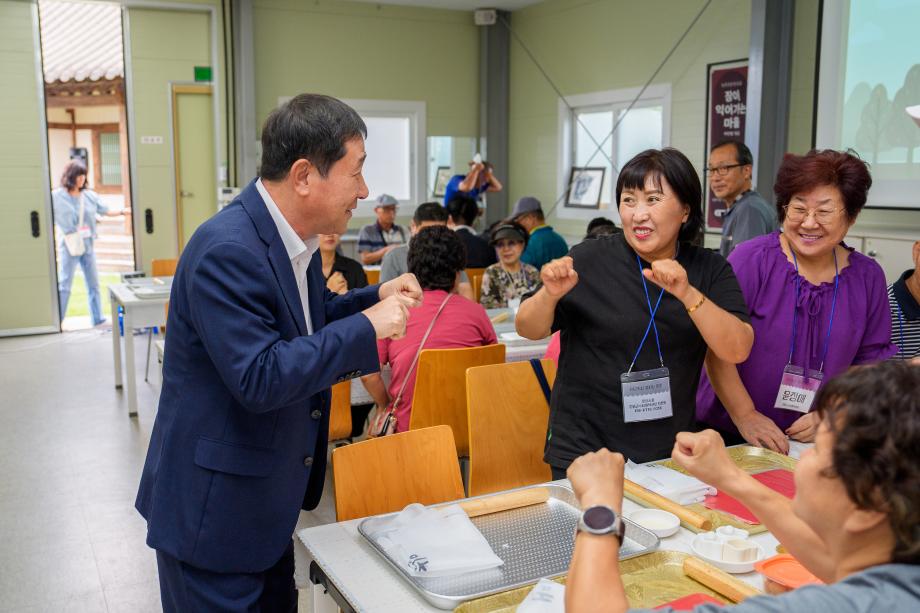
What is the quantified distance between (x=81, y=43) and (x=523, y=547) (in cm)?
1156

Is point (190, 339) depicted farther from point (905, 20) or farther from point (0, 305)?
point (0, 305)

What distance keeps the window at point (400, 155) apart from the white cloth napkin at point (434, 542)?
8.38 meters

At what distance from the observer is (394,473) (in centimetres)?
212

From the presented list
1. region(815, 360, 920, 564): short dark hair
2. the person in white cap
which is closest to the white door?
the person in white cap

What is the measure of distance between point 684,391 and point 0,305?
8.03m

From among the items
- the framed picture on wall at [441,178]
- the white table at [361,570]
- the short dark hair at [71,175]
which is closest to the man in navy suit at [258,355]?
the white table at [361,570]

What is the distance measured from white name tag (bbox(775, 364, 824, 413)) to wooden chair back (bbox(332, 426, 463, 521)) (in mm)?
1004

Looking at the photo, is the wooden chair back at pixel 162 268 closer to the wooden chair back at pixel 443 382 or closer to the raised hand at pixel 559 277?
the wooden chair back at pixel 443 382

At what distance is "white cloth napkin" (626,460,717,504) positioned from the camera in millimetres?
1920

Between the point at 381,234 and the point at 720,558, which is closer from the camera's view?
A: the point at 720,558

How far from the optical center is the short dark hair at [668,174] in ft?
7.06

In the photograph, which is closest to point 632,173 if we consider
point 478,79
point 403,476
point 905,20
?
point 403,476

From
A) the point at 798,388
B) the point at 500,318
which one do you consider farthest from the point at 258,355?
the point at 500,318

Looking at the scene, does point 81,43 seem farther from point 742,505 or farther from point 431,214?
point 742,505
